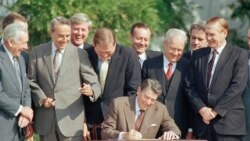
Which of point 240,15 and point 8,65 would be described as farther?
point 240,15

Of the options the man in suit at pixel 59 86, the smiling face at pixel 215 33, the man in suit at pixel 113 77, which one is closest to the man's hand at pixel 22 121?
the man in suit at pixel 59 86

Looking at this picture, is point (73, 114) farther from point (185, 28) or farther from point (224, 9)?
point (224, 9)

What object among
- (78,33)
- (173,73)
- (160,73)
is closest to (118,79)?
(160,73)

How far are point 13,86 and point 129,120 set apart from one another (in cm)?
112

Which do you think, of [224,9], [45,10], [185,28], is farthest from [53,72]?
[224,9]

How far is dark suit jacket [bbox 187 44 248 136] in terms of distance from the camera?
7.67 meters

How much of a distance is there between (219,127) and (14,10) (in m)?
4.76

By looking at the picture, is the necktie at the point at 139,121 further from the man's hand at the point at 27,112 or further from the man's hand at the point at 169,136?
the man's hand at the point at 27,112

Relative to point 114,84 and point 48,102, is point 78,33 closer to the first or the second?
point 114,84

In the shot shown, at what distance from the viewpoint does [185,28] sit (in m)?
13.8

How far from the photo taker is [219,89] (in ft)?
25.3

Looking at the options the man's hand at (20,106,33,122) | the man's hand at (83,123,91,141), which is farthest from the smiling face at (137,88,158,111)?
the man's hand at (20,106,33,122)

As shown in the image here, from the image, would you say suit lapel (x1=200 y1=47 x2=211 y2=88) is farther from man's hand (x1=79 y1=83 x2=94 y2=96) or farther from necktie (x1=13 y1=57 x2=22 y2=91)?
necktie (x1=13 y1=57 x2=22 y2=91)

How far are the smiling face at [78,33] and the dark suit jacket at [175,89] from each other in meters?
0.78
